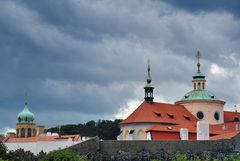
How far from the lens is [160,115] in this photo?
227 ft

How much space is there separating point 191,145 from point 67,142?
16.2 m

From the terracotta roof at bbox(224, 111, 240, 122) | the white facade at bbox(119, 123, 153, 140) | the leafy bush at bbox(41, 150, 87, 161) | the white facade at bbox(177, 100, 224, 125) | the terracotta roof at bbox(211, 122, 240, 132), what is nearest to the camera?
the leafy bush at bbox(41, 150, 87, 161)

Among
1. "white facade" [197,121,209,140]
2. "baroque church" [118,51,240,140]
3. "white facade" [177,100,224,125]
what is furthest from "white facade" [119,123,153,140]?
"white facade" [197,121,209,140]

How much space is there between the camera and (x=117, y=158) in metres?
43.2

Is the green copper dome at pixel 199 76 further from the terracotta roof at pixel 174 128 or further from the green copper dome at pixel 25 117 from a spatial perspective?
the green copper dome at pixel 25 117

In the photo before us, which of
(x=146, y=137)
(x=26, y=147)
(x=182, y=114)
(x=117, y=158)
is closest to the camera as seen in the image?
(x=117, y=158)

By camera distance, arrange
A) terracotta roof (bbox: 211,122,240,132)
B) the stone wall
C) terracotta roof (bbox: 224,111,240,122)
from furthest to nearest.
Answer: terracotta roof (bbox: 224,111,240,122)
terracotta roof (bbox: 211,122,240,132)
the stone wall

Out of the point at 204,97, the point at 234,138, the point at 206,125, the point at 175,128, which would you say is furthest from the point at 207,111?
the point at 234,138

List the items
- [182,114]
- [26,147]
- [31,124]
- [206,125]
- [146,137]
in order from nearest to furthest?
[206,125], [26,147], [146,137], [182,114], [31,124]

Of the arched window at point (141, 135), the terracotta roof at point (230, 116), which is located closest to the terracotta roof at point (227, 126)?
the terracotta roof at point (230, 116)

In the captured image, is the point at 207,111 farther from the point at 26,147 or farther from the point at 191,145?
the point at 191,145

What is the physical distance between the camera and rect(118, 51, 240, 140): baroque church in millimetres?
64562

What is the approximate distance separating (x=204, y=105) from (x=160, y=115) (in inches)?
252

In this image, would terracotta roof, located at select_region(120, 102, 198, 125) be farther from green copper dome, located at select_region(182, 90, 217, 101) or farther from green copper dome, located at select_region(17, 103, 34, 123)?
green copper dome, located at select_region(17, 103, 34, 123)
